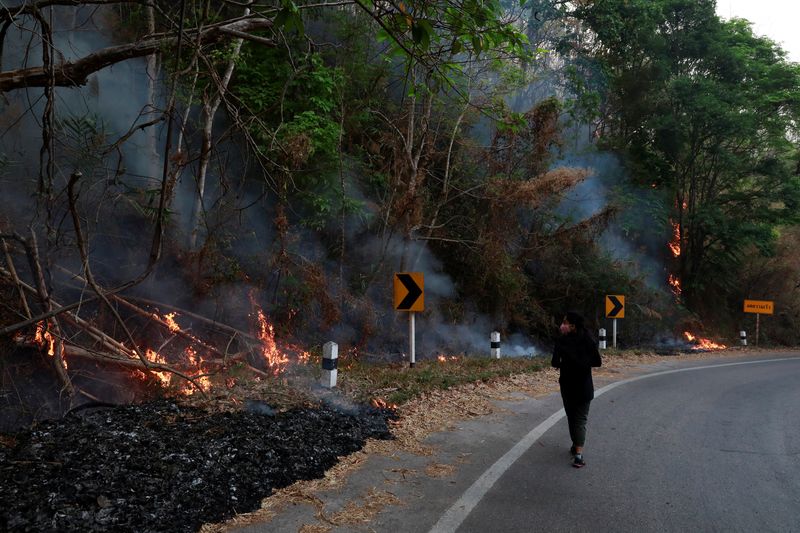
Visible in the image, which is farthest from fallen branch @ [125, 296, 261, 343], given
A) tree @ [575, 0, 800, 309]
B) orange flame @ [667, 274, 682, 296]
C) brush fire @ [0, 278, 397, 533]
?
orange flame @ [667, 274, 682, 296]

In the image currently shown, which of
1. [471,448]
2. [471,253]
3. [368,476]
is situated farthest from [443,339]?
[368,476]

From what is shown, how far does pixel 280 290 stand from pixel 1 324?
5.35m

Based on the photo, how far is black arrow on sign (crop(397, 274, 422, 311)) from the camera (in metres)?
10.1

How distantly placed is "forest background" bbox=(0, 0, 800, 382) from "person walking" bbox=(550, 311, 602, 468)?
2538 millimetres

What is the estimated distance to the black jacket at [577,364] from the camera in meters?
5.79

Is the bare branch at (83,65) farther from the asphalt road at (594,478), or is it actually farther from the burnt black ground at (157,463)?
the asphalt road at (594,478)

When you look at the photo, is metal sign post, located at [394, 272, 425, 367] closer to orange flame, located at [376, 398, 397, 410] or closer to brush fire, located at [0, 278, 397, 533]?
orange flame, located at [376, 398, 397, 410]

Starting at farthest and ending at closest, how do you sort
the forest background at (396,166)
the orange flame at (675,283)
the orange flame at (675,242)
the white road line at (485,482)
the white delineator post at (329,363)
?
the orange flame at (675,242)
the orange flame at (675,283)
the white delineator post at (329,363)
the forest background at (396,166)
the white road line at (485,482)

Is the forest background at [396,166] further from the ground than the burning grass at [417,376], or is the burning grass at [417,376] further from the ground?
the forest background at [396,166]

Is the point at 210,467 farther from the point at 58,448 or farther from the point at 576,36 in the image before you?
the point at 576,36

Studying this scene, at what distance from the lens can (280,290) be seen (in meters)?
10.9

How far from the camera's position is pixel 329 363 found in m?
7.34

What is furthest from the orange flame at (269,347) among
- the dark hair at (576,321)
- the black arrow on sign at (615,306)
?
the black arrow on sign at (615,306)

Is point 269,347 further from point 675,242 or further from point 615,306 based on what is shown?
point 675,242
